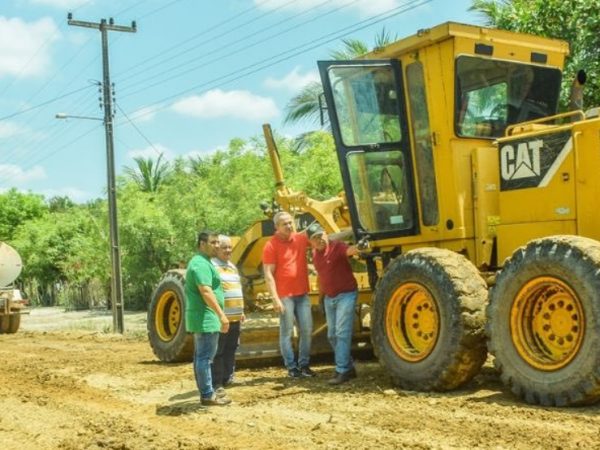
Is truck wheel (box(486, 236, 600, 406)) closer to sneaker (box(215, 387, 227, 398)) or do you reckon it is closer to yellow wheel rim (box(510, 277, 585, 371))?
yellow wheel rim (box(510, 277, 585, 371))

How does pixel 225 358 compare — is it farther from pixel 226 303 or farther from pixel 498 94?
pixel 498 94

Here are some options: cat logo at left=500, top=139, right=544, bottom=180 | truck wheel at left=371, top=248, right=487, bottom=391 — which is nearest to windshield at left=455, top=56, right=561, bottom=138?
cat logo at left=500, top=139, right=544, bottom=180

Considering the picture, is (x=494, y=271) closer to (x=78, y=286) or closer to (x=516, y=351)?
(x=516, y=351)

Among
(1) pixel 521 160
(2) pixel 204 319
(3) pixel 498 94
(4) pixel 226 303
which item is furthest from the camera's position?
(3) pixel 498 94

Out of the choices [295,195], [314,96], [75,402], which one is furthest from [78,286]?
[75,402]

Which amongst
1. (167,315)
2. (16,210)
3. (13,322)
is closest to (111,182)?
(13,322)

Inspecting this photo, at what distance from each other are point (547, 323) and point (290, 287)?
128 inches

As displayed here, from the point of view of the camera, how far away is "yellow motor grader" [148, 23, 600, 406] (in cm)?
729

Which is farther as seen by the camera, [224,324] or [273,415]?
[224,324]

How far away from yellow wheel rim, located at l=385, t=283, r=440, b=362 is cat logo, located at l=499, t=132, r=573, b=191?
4.38 feet

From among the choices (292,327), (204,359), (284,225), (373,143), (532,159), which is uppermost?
(373,143)

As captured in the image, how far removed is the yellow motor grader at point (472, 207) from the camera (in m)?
7.29

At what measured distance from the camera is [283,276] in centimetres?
983

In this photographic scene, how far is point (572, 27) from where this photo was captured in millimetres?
13719
